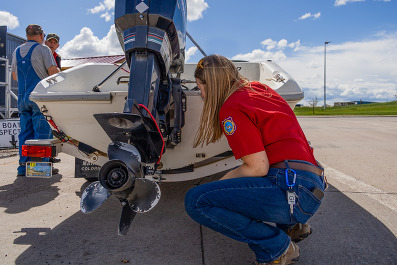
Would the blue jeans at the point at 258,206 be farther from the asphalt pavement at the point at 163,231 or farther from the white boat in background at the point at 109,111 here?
the white boat in background at the point at 109,111

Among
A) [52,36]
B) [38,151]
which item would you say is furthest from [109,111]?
[52,36]

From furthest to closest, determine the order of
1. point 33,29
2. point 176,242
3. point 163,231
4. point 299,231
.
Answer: point 33,29, point 163,231, point 176,242, point 299,231

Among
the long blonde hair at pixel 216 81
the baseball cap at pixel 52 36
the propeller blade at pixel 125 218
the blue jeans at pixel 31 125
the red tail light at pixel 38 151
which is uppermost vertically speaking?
the baseball cap at pixel 52 36

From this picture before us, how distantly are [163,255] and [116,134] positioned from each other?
3.20ft

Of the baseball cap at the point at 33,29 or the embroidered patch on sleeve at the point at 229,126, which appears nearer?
the embroidered patch on sleeve at the point at 229,126

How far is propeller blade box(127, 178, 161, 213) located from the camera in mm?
2062

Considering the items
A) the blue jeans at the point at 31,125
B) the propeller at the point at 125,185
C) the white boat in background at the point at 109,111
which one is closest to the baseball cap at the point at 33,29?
the blue jeans at the point at 31,125

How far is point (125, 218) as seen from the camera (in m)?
2.18

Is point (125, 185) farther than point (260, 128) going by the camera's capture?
No

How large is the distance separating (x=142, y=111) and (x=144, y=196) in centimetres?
56

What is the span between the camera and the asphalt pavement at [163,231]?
7.92 ft

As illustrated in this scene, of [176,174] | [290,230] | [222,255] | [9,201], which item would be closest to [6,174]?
[9,201]

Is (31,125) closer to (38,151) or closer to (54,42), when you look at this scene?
(38,151)

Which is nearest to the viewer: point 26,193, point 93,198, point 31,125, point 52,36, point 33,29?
point 93,198
